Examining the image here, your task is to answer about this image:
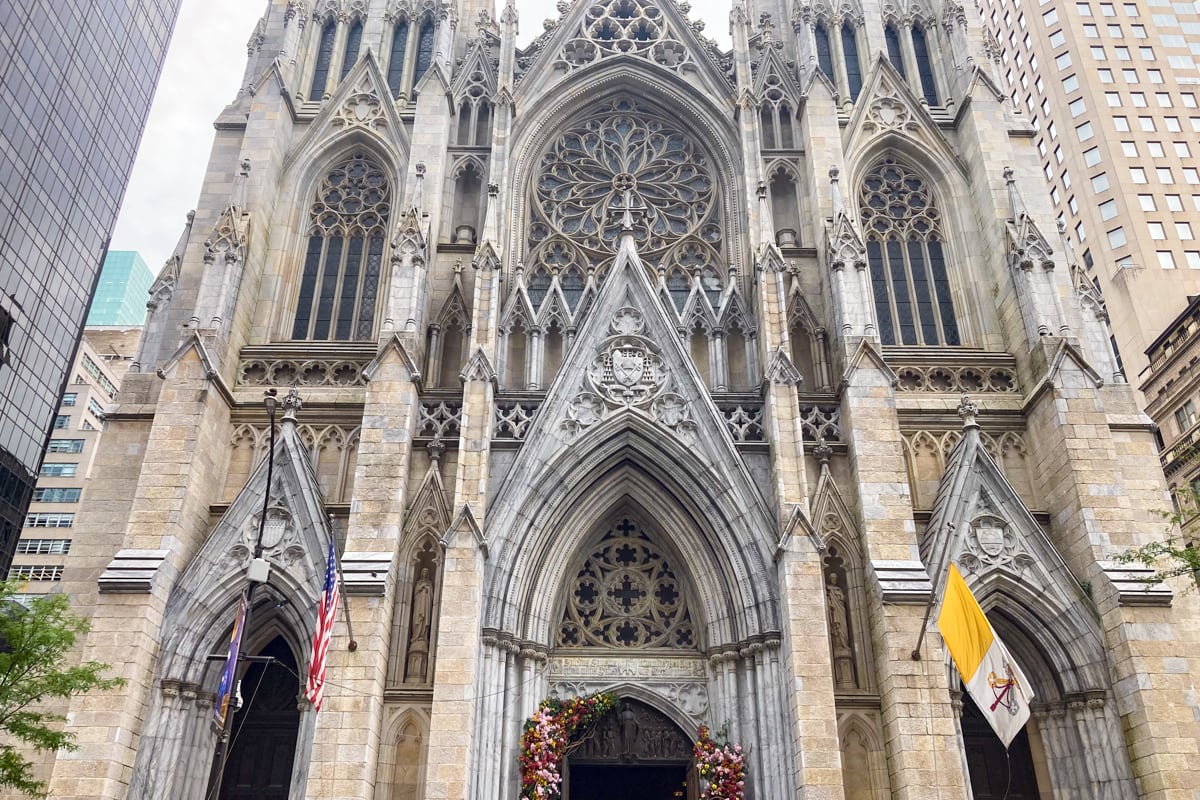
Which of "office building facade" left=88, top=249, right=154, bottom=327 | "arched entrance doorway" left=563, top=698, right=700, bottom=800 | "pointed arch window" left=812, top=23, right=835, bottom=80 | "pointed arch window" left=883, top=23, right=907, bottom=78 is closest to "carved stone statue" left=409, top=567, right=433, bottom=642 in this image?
"arched entrance doorway" left=563, top=698, right=700, bottom=800

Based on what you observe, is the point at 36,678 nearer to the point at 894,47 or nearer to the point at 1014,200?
the point at 1014,200

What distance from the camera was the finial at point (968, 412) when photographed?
18.2 metres

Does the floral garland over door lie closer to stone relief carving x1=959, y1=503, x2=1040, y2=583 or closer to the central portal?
the central portal

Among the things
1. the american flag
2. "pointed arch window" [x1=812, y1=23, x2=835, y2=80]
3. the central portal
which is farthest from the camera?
"pointed arch window" [x1=812, y1=23, x2=835, y2=80]

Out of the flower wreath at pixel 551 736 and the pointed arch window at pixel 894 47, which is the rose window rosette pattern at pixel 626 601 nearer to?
the flower wreath at pixel 551 736

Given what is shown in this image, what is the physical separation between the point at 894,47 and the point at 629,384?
1366 cm

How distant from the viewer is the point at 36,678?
15430 millimetres

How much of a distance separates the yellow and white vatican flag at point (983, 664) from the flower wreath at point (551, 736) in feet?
19.9

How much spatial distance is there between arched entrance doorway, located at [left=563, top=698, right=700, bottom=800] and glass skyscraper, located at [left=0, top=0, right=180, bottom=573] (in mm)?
36235

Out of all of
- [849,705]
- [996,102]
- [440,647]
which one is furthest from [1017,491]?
[440,647]

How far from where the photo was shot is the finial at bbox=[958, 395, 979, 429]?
18203 mm

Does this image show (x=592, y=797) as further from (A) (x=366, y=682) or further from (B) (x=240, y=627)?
(B) (x=240, y=627)

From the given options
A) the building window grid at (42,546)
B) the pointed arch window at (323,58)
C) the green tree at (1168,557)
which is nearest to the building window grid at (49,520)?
the building window grid at (42,546)

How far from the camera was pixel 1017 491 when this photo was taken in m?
18.7
